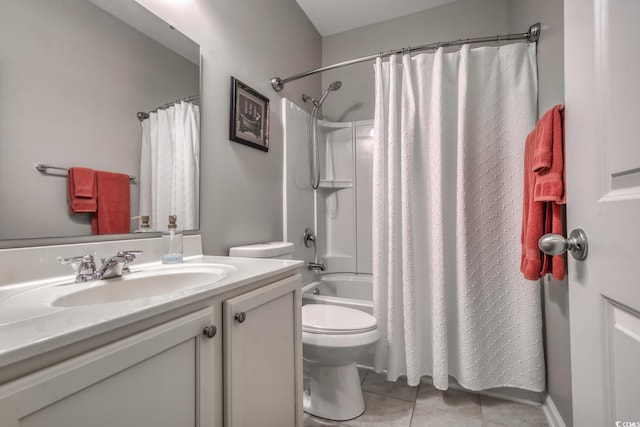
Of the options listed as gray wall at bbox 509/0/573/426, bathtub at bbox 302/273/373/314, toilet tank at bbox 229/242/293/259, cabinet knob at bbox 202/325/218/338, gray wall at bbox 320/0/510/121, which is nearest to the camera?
cabinet knob at bbox 202/325/218/338

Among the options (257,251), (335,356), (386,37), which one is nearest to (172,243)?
(257,251)

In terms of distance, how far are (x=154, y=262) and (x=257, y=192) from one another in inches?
28.3

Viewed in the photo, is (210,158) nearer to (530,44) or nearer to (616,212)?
(616,212)

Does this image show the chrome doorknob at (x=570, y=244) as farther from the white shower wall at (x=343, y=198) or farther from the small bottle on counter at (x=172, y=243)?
the white shower wall at (x=343, y=198)

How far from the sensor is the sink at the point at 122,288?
0.61 metres

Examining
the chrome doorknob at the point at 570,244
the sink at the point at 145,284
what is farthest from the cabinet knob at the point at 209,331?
the chrome doorknob at the point at 570,244

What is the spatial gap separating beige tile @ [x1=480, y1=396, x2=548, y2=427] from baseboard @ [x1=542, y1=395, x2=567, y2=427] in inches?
1.1

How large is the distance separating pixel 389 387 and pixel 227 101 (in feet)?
5.87

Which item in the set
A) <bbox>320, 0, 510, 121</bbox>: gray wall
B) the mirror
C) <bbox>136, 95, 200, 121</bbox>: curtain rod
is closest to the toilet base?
the mirror

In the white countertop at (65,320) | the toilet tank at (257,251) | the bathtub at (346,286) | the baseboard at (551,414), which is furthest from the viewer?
the bathtub at (346,286)

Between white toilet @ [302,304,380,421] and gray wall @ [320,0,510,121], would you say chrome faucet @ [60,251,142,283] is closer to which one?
white toilet @ [302,304,380,421]

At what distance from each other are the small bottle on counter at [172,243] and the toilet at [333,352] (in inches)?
12.2

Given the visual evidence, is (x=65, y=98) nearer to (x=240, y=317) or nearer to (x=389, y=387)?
(x=240, y=317)

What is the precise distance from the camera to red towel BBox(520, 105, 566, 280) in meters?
0.97
